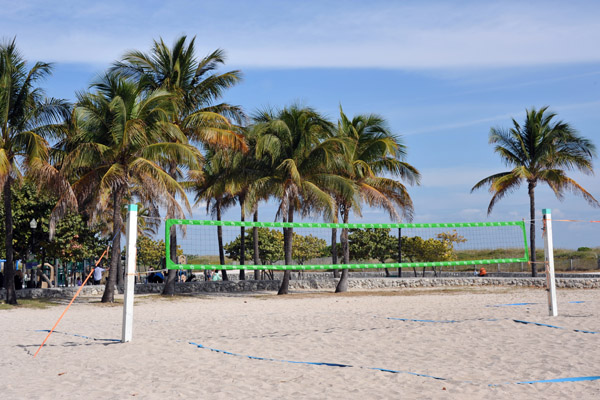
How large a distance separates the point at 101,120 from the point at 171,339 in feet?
37.0

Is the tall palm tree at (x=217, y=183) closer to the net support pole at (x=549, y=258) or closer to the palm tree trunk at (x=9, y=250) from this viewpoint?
the palm tree trunk at (x=9, y=250)

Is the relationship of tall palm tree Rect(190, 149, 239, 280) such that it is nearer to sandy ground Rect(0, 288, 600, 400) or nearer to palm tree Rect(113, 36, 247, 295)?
palm tree Rect(113, 36, 247, 295)

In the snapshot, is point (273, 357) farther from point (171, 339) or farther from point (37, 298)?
point (37, 298)

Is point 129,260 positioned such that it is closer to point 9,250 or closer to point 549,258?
point 549,258

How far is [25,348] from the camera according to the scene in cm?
857

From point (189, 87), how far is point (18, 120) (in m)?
6.55

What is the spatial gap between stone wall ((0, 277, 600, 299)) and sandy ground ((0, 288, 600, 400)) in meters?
11.0

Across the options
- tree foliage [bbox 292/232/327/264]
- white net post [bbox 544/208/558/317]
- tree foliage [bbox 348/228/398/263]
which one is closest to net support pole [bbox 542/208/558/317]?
white net post [bbox 544/208/558/317]

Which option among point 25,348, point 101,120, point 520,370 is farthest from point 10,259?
point 520,370

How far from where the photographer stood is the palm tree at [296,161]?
70.3 feet

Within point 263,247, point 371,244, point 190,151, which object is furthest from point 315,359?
point 263,247

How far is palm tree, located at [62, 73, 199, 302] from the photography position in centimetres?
1786

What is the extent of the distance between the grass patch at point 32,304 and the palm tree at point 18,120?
0.40m

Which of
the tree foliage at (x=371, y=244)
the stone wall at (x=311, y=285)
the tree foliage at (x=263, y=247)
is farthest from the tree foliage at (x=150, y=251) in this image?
the stone wall at (x=311, y=285)
